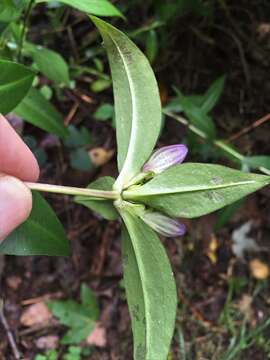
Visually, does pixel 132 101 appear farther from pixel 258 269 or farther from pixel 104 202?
pixel 258 269

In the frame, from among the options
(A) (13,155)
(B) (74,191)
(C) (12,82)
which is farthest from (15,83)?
(B) (74,191)

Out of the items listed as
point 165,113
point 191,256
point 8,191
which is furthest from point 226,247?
point 8,191

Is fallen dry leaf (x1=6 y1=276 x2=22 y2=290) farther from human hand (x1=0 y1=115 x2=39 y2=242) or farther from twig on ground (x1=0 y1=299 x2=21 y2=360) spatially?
human hand (x1=0 y1=115 x2=39 y2=242)

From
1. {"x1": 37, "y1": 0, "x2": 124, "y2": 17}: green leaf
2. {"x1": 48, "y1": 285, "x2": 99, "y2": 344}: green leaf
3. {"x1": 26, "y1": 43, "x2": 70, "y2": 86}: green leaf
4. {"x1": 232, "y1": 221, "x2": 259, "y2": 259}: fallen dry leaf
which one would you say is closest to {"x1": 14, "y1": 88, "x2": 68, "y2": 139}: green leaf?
{"x1": 26, "y1": 43, "x2": 70, "y2": 86}: green leaf

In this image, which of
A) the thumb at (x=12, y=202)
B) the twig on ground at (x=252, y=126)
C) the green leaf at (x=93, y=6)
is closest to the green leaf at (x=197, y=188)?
the thumb at (x=12, y=202)

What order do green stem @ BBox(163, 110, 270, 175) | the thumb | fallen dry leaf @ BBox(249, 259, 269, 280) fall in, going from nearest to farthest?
the thumb < green stem @ BBox(163, 110, 270, 175) < fallen dry leaf @ BBox(249, 259, 269, 280)

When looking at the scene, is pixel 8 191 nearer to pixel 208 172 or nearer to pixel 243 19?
pixel 208 172
